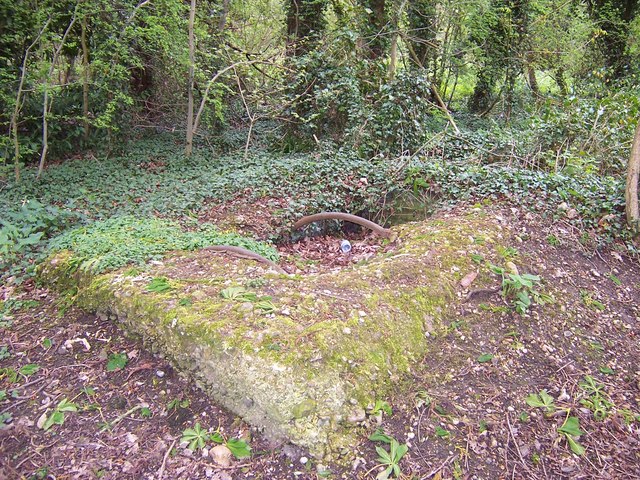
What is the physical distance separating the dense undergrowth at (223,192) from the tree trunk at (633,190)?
112 mm

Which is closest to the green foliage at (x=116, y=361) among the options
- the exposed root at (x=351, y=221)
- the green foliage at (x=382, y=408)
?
the green foliage at (x=382, y=408)

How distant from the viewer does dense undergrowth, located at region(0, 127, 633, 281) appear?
12.9 ft

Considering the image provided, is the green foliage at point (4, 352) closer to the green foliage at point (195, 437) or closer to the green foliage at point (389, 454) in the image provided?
the green foliage at point (195, 437)

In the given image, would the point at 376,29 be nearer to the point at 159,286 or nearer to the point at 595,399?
the point at 159,286

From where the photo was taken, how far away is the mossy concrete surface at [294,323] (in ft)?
7.31

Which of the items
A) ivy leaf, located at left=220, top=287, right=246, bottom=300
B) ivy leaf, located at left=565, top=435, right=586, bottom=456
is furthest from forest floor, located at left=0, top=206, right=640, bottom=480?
ivy leaf, located at left=220, top=287, right=246, bottom=300

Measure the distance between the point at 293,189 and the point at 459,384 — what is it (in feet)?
12.1

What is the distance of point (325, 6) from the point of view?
874 cm

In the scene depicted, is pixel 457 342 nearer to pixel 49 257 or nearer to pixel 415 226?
pixel 415 226

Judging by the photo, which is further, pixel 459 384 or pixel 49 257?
pixel 49 257

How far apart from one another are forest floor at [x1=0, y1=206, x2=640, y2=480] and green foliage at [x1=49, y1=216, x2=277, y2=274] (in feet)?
1.48

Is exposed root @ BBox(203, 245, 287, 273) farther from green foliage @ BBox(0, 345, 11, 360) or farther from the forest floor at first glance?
green foliage @ BBox(0, 345, 11, 360)

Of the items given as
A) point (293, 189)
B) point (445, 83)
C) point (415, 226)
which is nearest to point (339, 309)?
point (415, 226)

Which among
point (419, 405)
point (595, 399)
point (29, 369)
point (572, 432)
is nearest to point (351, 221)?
point (419, 405)
